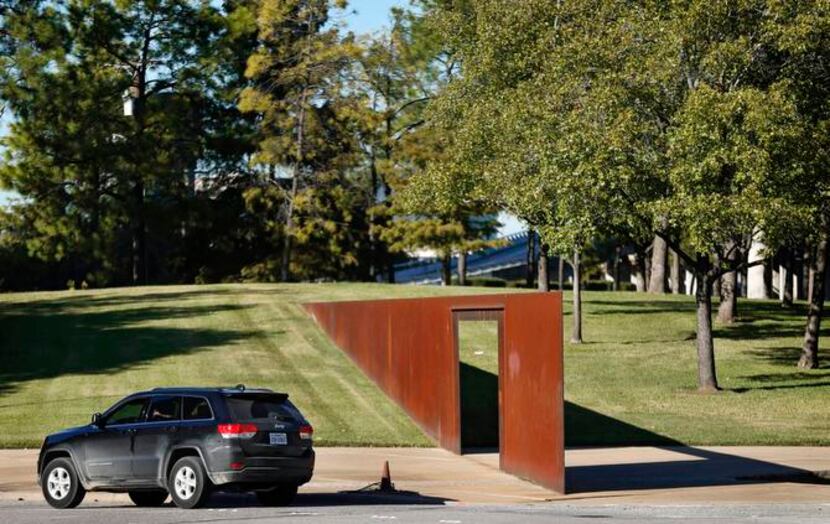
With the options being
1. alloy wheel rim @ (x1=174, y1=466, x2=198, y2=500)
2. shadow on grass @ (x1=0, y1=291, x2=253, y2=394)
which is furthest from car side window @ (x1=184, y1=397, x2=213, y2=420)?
shadow on grass @ (x1=0, y1=291, x2=253, y2=394)

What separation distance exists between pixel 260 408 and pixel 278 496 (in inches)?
65.3

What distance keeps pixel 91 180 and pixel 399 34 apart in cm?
1645

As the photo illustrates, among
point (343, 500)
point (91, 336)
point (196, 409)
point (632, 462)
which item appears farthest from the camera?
point (91, 336)

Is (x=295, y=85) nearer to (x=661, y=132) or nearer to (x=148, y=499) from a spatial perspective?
(x=661, y=132)

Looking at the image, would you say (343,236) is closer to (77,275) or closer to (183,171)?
(183,171)

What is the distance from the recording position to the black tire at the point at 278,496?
18.7 metres

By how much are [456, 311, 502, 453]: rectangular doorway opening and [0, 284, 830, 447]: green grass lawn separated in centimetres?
62

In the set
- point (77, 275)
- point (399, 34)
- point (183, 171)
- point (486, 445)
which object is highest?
point (399, 34)

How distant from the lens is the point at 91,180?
6384 centimetres

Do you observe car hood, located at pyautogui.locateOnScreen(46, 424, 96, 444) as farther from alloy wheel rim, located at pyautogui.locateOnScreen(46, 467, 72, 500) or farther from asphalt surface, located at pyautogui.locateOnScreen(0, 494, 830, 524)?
asphalt surface, located at pyautogui.locateOnScreen(0, 494, 830, 524)

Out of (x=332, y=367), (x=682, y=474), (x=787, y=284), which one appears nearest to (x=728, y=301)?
(x=787, y=284)

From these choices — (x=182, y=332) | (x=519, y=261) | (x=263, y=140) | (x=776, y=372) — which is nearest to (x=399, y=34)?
(x=263, y=140)

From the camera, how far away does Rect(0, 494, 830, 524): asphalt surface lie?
16328 mm

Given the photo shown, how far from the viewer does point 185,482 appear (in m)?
17.7
